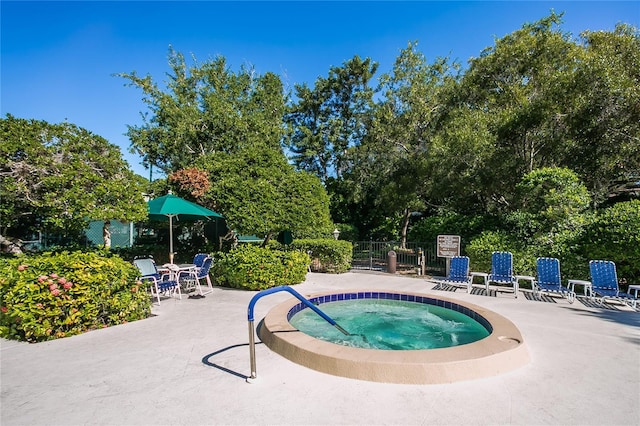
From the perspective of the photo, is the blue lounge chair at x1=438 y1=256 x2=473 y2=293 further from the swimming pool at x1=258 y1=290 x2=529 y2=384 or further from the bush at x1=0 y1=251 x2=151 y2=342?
the bush at x1=0 y1=251 x2=151 y2=342

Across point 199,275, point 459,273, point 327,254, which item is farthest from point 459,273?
point 199,275

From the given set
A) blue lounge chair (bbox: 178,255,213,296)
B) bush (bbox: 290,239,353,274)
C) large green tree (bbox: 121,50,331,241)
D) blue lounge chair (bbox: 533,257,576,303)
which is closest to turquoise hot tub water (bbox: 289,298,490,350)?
blue lounge chair (bbox: 533,257,576,303)

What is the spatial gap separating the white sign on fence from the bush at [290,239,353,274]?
336cm

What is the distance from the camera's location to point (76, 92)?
9.66m

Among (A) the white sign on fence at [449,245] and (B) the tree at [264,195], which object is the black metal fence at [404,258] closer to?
(A) the white sign on fence at [449,245]

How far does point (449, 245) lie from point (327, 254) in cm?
437

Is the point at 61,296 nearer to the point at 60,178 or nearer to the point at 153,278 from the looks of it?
the point at 60,178

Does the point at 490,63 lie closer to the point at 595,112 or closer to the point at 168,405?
the point at 595,112

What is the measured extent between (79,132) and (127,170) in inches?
43.6

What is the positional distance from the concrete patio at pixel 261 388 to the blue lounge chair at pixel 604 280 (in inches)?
90.5

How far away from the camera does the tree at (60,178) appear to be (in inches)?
224

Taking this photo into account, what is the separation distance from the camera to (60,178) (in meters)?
5.77

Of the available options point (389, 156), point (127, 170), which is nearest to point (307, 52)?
point (389, 156)

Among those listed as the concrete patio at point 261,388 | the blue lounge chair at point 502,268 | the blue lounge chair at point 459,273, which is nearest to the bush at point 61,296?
the concrete patio at point 261,388
